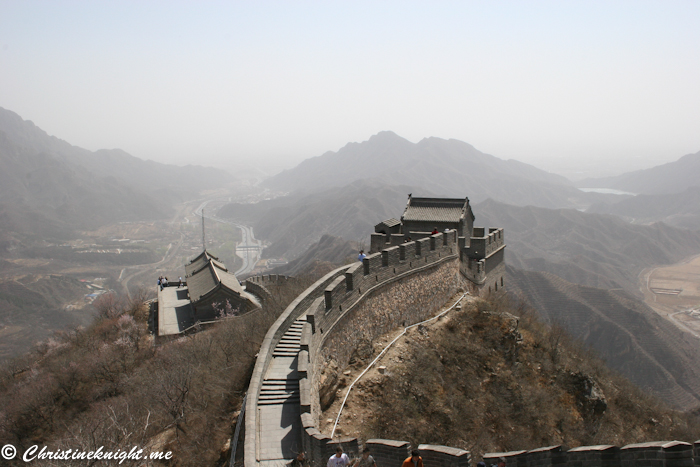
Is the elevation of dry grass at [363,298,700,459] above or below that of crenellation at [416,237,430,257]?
below

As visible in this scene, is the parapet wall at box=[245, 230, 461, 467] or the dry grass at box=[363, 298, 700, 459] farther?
the dry grass at box=[363, 298, 700, 459]

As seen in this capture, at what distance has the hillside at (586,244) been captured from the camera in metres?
120

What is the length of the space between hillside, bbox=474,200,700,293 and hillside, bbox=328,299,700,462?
98.8 m

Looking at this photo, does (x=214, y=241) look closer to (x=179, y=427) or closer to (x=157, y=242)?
(x=157, y=242)

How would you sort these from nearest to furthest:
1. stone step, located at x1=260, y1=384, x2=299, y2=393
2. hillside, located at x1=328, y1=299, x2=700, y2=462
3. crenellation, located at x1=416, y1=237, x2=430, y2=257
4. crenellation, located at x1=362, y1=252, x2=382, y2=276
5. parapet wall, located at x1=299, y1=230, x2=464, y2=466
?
parapet wall, located at x1=299, y1=230, x2=464, y2=466
stone step, located at x1=260, y1=384, x2=299, y2=393
hillside, located at x1=328, y1=299, x2=700, y2=462
crenellation, located at x1=362, y1=252, x2=382, y2=276
crenellation, located at x1=416, y1=237, x2=430, y2=257

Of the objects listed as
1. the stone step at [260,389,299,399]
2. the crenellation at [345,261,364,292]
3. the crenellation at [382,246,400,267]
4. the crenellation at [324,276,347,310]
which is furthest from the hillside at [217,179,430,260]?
the stone step at [260,389,299,399]

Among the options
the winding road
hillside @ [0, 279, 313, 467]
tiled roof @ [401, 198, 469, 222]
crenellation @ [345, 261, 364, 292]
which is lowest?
the winding road

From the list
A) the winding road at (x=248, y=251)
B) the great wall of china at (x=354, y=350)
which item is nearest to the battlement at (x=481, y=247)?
the great wall of china at (x=354, y=350)

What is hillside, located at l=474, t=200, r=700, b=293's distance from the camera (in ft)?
395

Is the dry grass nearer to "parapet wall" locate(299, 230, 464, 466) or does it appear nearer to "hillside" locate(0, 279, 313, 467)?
"parapet wall" locate(299, 230, 464, 466)

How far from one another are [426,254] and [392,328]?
356 cm

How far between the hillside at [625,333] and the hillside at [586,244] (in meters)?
32.5

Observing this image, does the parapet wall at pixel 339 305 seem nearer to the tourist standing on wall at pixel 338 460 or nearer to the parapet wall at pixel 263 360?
the parapet wall at pixel 263 360

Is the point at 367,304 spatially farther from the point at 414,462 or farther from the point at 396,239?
the point at 414,462
